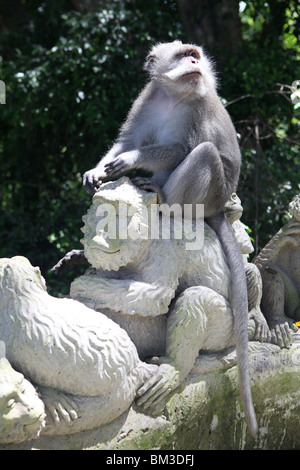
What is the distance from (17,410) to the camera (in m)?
2.25

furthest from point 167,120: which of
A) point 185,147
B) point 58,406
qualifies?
point 58,406

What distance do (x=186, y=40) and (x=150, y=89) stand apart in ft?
9.76

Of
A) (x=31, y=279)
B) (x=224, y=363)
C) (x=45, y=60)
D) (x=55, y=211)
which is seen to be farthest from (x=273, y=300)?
(x=45, y=60)

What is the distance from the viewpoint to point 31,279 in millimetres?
2596

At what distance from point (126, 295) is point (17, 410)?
2.39 feet

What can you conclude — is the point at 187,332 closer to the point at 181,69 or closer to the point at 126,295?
the point at 126,295

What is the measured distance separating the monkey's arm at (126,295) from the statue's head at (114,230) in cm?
8

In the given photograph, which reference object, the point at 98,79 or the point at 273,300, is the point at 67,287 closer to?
the point at 98,79

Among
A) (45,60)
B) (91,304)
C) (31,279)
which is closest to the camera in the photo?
(31,279)

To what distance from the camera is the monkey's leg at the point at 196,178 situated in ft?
10.5

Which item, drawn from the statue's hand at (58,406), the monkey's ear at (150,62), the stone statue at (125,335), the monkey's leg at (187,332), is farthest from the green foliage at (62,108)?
the statue's hand at (58,406)

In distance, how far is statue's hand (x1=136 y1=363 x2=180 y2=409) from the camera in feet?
8.83

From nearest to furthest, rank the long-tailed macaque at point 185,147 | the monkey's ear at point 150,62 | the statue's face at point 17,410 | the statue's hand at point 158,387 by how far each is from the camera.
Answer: the statue's face at point 17,410 < the statue's hand at point 158,387 < the long-tailed macaque at point 185,147 < the monkey's ear at point 150,62

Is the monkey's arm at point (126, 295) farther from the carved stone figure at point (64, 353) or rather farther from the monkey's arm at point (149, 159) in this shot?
the monkey's arm at point (149, 159)
